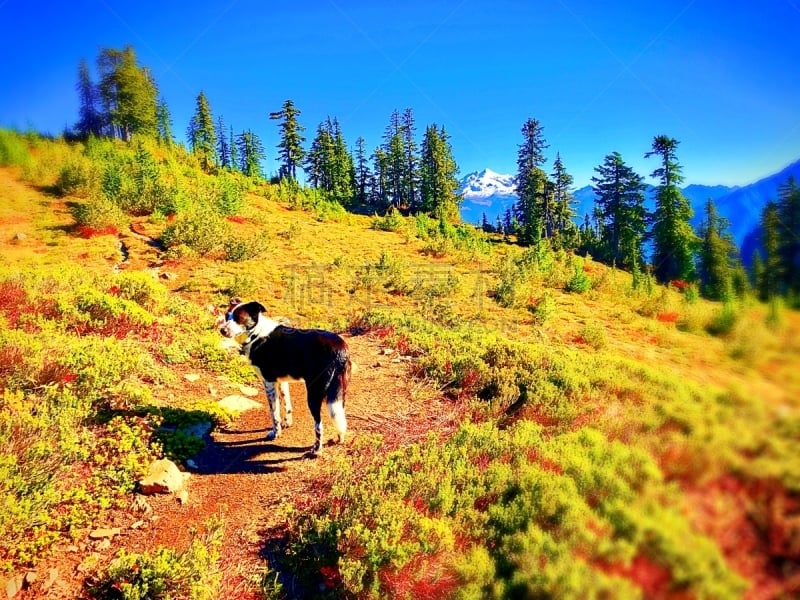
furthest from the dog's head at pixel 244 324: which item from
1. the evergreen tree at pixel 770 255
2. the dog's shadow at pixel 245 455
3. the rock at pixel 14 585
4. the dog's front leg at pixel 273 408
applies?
the evergreen tree at pixel 770 255

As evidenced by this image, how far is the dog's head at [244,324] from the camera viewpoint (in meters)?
5.80

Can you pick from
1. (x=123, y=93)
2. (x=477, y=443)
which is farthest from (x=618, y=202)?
(x=123, y=93)

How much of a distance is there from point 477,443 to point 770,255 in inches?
182

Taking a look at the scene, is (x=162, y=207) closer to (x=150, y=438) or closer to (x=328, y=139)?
(x=150, y=438)

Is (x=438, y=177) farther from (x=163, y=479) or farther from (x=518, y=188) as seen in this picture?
(x=163, y=479)

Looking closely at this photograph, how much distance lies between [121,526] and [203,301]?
9.56 meters

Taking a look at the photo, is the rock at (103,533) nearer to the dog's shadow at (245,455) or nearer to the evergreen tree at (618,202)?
the dog's shadow at (245,455)

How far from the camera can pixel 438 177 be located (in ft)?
204

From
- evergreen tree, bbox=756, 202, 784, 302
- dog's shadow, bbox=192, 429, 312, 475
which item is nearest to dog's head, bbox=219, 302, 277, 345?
dog's shadow, bbox=192, 429, 312, 475

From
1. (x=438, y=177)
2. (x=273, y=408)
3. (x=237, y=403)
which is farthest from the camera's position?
(x=438, y=177)

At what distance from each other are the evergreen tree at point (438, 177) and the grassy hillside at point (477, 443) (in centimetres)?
4955

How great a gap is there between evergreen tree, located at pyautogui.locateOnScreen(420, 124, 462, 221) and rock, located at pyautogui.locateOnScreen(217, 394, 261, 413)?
2179 inches

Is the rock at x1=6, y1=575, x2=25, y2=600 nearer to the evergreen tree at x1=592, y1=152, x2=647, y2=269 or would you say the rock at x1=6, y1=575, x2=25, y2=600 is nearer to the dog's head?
the dog's head

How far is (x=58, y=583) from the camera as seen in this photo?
3.64 m
